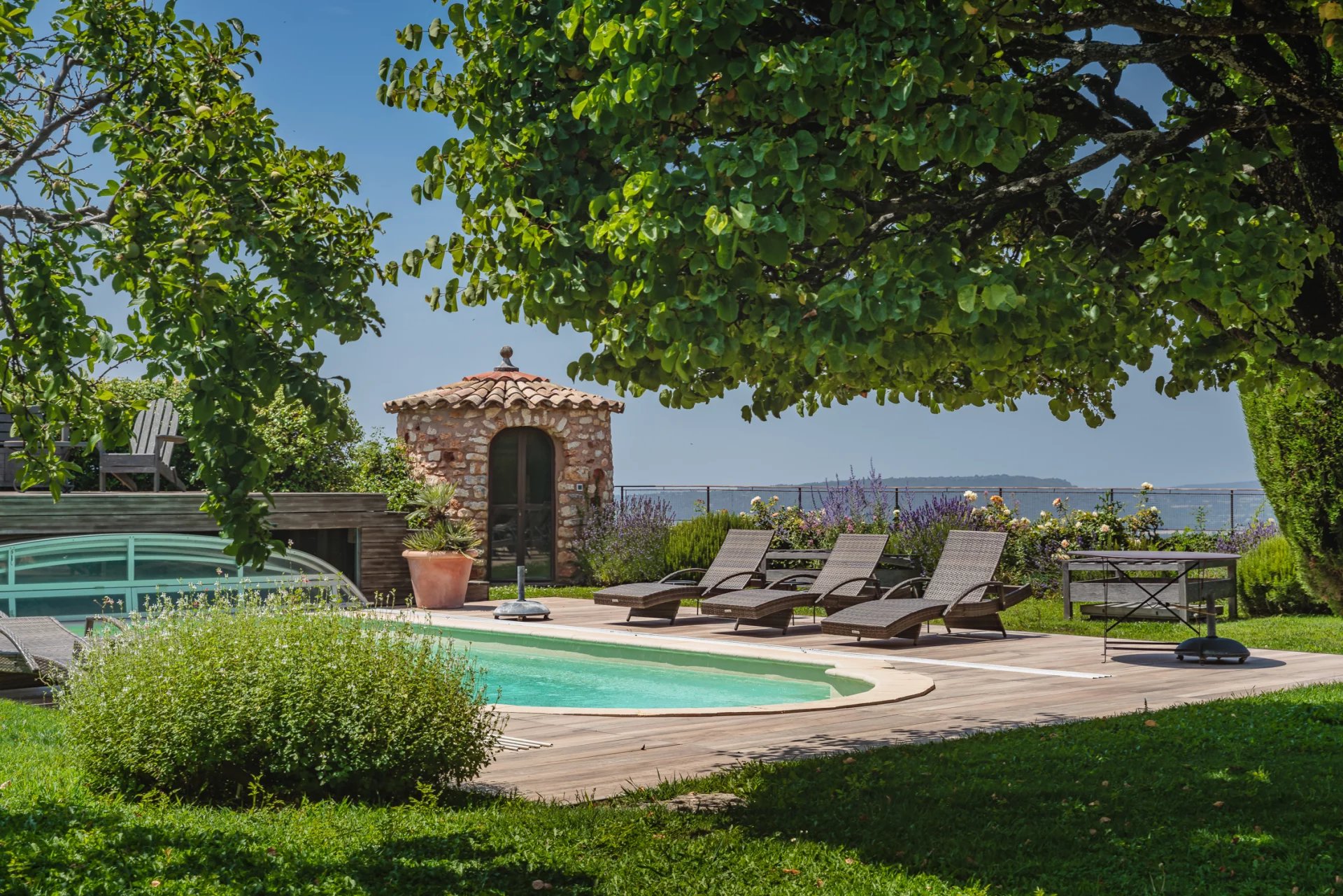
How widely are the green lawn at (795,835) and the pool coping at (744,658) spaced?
1503mm

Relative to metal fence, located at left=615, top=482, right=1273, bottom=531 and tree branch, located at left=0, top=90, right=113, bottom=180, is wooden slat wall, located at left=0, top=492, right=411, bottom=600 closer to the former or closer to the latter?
metal fence, located at left=615, top=482, right=1273, bottom=531

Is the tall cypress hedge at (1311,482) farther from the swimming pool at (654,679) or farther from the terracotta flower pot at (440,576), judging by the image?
the terracotta flower pot at (440,576)

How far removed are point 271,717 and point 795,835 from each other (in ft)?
7.43

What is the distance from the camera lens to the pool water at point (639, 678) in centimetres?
974

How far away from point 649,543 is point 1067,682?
9.54 metres

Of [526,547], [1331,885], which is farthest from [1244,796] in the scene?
[526,547]

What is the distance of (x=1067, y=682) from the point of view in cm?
909

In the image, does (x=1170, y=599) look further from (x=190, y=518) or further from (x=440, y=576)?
(x=190, y=518)

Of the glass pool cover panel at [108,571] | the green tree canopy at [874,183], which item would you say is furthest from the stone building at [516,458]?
the green tree canopy at [874,183]

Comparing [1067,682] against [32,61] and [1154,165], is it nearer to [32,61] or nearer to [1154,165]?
[1154,165]

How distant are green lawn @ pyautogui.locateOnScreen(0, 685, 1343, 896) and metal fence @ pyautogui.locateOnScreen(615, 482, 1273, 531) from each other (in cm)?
1021

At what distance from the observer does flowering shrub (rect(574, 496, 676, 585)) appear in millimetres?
17938

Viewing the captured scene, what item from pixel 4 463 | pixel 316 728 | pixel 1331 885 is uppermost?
pixel 4 463

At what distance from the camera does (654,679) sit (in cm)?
1081
